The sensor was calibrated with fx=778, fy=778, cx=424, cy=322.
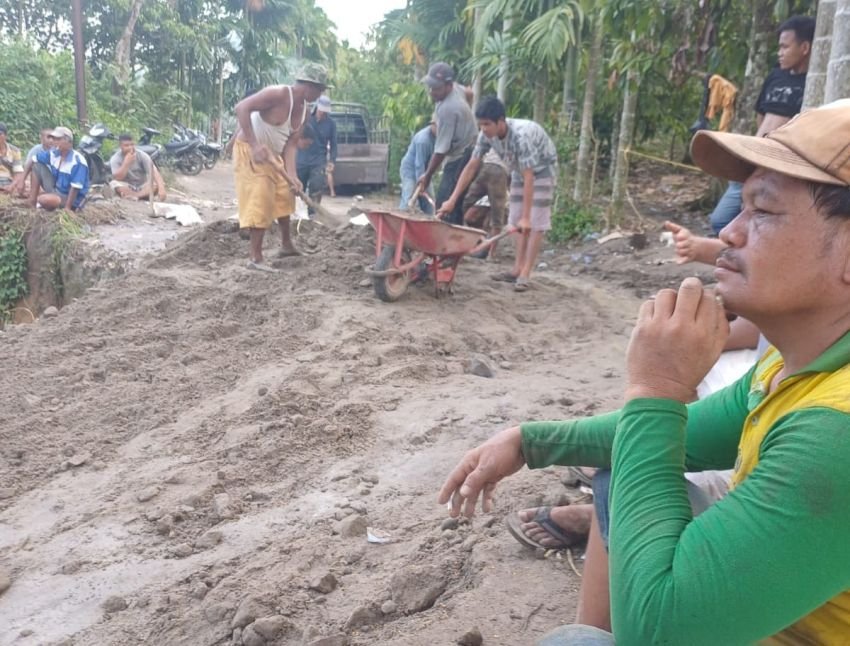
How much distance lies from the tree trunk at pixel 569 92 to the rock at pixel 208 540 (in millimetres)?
8606

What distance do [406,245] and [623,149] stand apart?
4.17m

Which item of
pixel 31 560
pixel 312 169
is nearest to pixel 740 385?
pixel 31 560

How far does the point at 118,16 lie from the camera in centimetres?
2186

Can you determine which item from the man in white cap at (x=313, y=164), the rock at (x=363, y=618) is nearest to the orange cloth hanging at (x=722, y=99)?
the man in white cap at (x=313, y=164)

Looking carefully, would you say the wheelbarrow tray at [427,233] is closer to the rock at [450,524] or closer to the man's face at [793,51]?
the man's face at [793,51]

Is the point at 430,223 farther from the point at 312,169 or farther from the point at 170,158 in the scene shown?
the point at 170,158

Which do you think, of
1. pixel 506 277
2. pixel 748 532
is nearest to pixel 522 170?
pixel 506 277

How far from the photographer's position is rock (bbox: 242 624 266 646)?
7.30 feet

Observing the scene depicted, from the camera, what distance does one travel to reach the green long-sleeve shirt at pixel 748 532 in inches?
39.7

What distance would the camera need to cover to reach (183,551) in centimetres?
302

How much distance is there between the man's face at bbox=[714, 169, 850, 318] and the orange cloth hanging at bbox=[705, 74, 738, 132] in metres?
7.51

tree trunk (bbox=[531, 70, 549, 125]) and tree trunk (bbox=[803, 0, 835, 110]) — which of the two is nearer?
tree trunk (bbox=[803, 0, 835, 110])

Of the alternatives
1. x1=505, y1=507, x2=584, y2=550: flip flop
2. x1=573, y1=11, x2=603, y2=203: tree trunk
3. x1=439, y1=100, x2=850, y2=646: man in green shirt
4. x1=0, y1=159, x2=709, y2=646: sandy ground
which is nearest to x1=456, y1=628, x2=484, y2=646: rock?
x1=0, y1=159, x2=709, y2=646: sandy ground

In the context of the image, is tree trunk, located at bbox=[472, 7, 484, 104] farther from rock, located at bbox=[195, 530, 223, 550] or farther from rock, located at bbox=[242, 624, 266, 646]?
rock, located at bbox=[242, 624, 266, 646]
